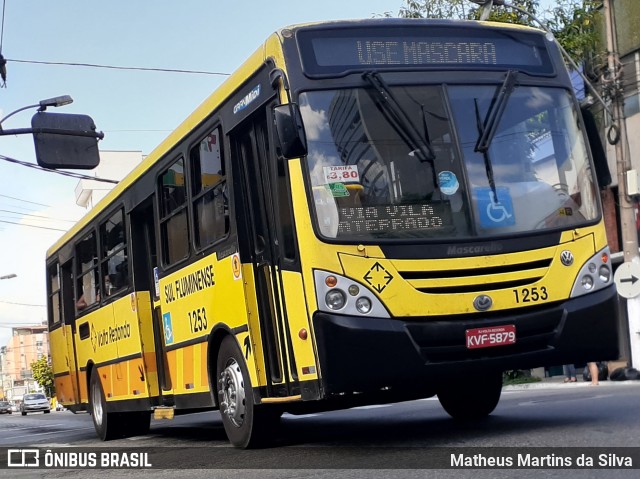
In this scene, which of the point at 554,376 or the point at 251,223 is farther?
the point at 554,376

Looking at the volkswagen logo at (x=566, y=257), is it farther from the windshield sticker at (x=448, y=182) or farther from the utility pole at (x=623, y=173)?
the utility pole at (x=623, y=173)

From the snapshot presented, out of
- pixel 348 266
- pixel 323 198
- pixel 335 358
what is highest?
pixel 323 198

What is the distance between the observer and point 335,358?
7.66 metres

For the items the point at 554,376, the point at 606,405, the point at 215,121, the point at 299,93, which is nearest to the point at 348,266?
the point at 299,93

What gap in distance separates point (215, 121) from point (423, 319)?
10.2 feet

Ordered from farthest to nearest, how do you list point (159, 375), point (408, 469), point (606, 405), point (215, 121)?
point (159, 375)
point (606, 405)
point (215, 121)
point (408, 469)

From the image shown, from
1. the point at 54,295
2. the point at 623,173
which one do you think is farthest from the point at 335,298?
the point at 623,173

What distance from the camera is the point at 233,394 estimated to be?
9.55 m

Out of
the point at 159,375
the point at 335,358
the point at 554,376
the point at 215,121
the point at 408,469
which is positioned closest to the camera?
the point at 408,469

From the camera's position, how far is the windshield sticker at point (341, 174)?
317 inches

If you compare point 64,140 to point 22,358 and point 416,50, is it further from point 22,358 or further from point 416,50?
point 22,358

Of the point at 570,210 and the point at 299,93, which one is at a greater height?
the point at 299,93

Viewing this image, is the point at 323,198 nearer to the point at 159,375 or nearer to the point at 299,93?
the point at 299,93

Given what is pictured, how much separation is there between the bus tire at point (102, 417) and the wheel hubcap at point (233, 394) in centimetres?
533
